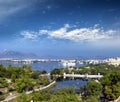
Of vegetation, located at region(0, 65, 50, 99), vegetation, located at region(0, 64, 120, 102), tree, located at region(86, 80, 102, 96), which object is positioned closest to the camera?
vegetation, located at region(0, 64, 120, 102)

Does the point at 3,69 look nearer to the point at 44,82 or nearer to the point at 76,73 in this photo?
the point at 44,82

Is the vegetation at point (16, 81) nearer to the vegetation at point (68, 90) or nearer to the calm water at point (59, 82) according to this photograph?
the vegetation at point (68, 90)

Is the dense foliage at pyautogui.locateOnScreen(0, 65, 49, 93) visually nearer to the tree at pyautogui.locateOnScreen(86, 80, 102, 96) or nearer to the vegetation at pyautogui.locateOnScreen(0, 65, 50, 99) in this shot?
the vegetation at pyautogui.locateOnScreen(0, 65, 50, 99)

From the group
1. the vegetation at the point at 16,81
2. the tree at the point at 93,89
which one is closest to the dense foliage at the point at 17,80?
the vegetation at the point at 16,81

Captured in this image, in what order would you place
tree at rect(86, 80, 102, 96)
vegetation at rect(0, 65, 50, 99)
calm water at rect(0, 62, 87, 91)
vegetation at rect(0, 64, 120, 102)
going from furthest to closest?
calm water at rect(0, 62, 87, 91), vegetation at rect(0, 65, 50, 99), tree at rect(86, 80, 102, 96), vegetation at rect(0, 64, 120, 102)

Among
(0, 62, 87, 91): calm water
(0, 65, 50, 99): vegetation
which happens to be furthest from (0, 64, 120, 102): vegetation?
(0, 62, 87, 91): calm water

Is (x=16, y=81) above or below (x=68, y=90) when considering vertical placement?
above

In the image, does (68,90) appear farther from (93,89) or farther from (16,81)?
(16,81)

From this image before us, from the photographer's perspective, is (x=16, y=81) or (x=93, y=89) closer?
(x=93, y=89)

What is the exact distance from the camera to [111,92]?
14156mm

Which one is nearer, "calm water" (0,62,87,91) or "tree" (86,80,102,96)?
"tree" (86,80,102,96)

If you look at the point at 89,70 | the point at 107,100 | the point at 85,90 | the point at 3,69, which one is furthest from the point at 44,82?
the point at 89,70

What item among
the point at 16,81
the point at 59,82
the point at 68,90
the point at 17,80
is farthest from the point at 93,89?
the point at 59,82

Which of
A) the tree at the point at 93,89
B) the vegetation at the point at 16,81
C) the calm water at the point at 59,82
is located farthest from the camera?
the calm water at the point at 59,82
